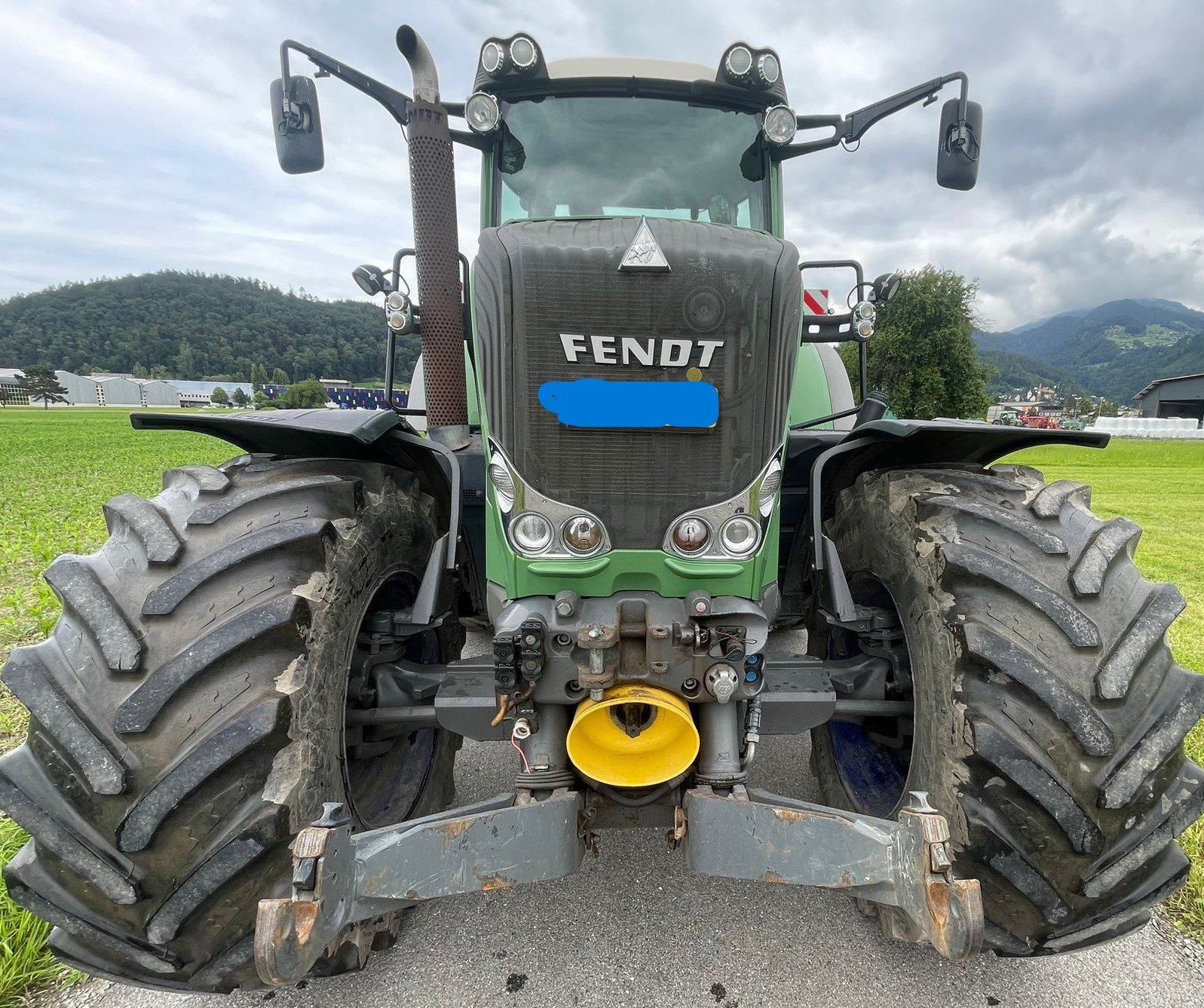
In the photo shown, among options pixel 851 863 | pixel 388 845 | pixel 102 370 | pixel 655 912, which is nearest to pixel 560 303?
pixel 388 845

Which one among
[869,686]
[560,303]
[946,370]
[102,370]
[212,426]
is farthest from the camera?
[102,370]

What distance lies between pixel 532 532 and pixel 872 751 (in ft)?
5.28

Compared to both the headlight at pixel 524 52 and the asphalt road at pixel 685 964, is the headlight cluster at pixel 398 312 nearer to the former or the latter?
the headlight at pixel 524 52

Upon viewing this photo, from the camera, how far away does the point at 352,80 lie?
2.48 meters

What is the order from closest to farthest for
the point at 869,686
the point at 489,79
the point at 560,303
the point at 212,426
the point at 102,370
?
the point at 560,303
the point at 212,426
the point at 869,686
the point at 489,79
the point at 102,370

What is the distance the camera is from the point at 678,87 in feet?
8.50

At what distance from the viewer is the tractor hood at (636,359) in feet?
5.07

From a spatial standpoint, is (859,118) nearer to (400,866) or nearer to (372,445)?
(372,445)

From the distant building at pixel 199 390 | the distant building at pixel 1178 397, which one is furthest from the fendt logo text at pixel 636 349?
the distant building at pixel 199 390

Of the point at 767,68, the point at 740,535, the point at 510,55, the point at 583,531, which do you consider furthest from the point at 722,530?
the point at 510,55

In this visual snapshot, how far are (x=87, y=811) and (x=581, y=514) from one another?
1.29 m

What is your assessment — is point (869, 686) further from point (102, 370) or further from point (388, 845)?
point (102, 370)

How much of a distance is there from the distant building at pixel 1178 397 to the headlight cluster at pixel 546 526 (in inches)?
2886

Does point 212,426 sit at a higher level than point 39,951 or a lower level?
higher
